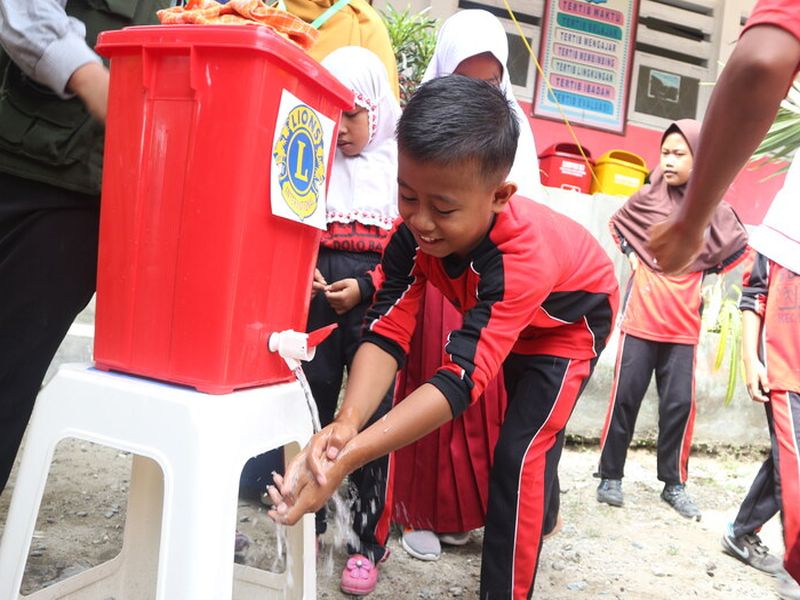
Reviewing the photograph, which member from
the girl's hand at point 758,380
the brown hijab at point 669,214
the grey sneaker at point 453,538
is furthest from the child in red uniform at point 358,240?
the brown hijab at point 669,214

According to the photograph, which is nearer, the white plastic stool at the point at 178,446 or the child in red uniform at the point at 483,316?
the white plastic stool at the point at 178,446

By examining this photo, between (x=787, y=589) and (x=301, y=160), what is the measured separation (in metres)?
2.10

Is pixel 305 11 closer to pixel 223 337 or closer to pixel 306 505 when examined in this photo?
pixel 223 337

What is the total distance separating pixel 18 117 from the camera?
1414 millimetres

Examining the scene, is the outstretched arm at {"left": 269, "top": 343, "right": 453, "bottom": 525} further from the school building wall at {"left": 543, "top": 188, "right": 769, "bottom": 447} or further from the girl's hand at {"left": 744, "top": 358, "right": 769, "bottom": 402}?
the school building wall at {"left": 543, "top": 188, "right": 769, "bottom": 447}

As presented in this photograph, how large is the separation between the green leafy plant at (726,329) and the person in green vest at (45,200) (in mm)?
3542

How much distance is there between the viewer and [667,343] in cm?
323

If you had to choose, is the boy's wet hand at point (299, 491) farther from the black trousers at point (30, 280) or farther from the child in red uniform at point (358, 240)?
the child in red uniform at point (358, 240)

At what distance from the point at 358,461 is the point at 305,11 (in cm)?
185

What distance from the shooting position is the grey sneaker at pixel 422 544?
2.23m

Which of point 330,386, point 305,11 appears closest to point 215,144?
point 330,386

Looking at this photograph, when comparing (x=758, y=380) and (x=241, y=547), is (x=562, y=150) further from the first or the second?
(x=241, y=547)

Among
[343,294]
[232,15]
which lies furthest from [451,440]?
[232,15]

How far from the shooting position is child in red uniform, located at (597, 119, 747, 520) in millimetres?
3143
